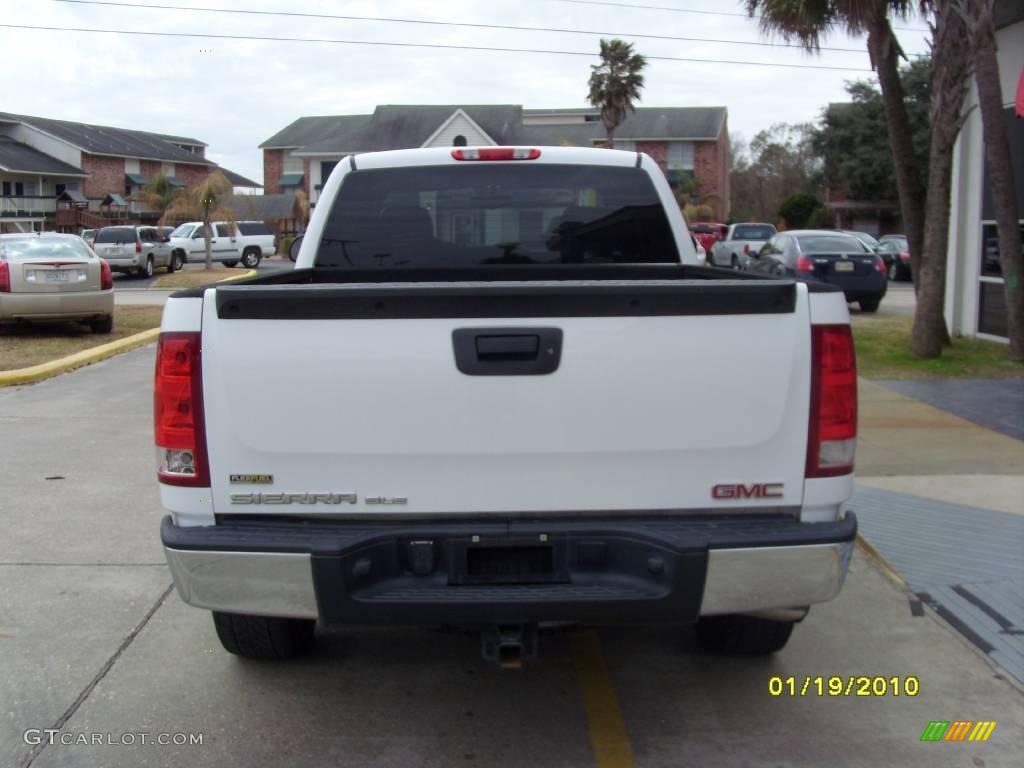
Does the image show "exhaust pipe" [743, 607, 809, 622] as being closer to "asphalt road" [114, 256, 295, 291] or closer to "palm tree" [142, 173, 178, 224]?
"asphalt road" [114, 256, 295, 291]

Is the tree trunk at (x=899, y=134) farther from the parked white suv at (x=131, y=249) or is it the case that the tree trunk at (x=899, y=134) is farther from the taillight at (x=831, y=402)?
the parked white suv at (x=131, y=249)

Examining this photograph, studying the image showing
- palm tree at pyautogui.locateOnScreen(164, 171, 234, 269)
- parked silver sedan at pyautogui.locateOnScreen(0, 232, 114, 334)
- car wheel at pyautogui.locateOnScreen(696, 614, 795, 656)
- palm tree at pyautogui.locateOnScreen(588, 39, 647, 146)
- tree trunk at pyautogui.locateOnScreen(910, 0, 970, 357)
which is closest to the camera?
car wheel at pyautogui.locateOnScreen(696, 614, 795, 656)

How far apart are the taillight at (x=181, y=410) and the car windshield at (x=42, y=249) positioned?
12300mm

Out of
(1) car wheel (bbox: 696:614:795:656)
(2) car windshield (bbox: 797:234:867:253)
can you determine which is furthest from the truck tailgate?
(2) car windshield (bbox: 797:234:867:253)

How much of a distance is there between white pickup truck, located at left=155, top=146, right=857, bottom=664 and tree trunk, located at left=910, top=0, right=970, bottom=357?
9651 millimetres

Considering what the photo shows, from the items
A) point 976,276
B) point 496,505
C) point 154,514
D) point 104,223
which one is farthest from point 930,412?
point 104,223

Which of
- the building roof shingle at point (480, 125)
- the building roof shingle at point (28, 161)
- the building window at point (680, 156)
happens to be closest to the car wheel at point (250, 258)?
the building roof shingle at point (480, 125)

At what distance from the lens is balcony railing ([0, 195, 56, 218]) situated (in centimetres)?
5447

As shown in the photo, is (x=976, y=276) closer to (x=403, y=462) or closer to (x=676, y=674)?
(x=676, y=674)

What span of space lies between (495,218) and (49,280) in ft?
35.4

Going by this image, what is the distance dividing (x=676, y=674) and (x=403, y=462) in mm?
1808

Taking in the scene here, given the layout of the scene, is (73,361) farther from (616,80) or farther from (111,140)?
(111,140)

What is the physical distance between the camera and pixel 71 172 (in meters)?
58.1

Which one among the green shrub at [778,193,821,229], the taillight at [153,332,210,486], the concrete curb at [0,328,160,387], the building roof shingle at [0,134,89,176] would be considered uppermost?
the building roof shingle at [0,134,89,176]
